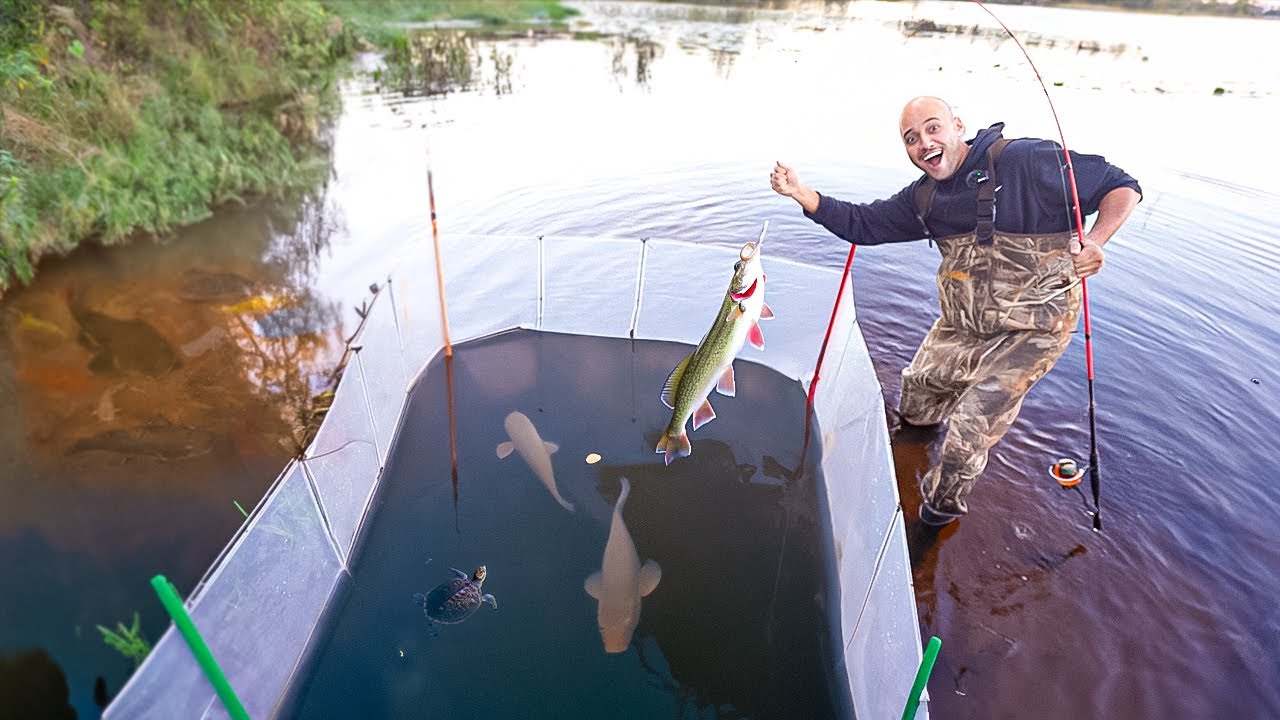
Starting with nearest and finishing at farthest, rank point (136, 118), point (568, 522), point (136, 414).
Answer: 1. point (568, 522)
2. point (136, 414)
3. point (136, 118)

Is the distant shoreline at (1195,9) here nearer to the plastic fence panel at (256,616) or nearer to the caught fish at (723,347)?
the caught fish at (723,347)

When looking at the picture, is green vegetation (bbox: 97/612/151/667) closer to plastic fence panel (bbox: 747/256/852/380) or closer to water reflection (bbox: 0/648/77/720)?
water reflection (bbox: 0/648/77/720)

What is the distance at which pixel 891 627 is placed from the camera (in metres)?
2.46

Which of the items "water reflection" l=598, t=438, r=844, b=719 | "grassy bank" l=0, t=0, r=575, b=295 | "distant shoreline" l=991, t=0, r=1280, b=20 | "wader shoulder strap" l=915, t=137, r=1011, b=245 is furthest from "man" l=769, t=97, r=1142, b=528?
"distant shoreline" l=991, t=0, r=1280, b=20

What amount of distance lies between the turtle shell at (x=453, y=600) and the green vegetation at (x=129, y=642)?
63.9 inches

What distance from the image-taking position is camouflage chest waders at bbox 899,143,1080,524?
3.27m

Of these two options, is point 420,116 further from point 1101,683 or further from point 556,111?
point 1101,683

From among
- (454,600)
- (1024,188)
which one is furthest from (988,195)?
(454,600)

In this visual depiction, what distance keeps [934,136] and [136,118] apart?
10.6m

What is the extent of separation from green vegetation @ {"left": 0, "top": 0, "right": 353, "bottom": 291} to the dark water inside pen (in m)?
5.70

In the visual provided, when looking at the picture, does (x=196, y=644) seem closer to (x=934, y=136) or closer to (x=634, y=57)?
(x=934, y=136)

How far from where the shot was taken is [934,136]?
3.31 meters

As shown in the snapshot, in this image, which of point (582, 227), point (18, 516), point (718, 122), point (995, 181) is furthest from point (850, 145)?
point (18, 516)

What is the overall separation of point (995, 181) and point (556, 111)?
12.8 m
